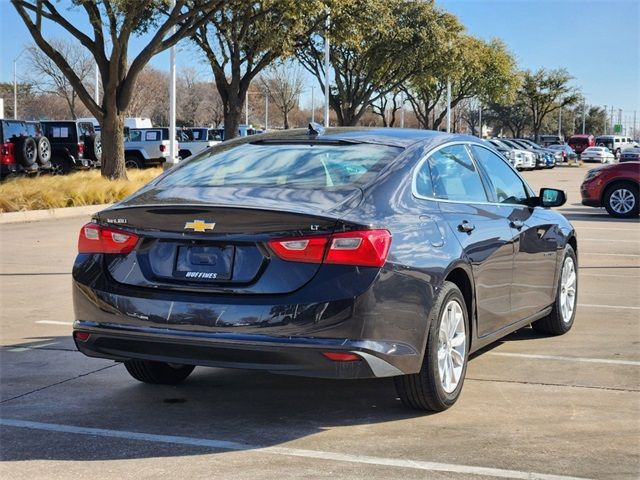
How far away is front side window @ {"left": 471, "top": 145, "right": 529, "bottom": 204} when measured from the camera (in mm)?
6488

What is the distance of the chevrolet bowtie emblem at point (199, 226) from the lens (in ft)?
15.4

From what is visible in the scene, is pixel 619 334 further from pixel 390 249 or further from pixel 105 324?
pixel 105 324

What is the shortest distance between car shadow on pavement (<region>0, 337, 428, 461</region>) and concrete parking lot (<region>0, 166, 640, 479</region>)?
1cm

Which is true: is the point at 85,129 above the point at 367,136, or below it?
above

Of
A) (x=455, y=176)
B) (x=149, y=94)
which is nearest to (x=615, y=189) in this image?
(x=455, y=176)

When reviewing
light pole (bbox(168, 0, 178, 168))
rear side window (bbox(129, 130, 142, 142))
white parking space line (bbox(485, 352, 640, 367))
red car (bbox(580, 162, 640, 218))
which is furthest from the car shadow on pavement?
rear side window (bbox(129, 130, 142, 142))

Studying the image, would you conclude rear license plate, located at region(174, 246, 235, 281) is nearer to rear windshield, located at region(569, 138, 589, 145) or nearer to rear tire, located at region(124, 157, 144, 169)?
rear tire, located at region(124, 157, 144, 169)

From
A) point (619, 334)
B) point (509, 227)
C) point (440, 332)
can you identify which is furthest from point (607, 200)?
point (440, 332)

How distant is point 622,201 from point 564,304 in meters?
13.6

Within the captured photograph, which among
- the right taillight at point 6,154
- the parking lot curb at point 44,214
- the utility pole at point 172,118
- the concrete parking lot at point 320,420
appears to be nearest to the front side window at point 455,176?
the concrete parking lot at point 320,420

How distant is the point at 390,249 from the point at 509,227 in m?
1.88

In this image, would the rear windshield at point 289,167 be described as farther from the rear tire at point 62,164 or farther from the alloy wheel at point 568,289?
the rear tire at point 62,164

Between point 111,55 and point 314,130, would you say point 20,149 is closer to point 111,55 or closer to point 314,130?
point 111,55

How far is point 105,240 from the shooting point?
5004 millimetres
